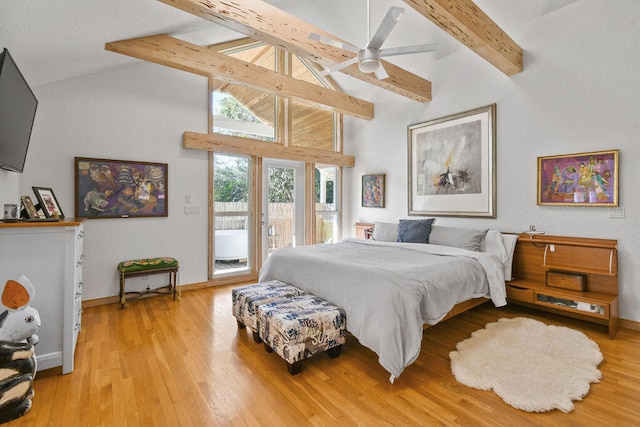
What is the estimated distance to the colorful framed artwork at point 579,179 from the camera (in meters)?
3.08

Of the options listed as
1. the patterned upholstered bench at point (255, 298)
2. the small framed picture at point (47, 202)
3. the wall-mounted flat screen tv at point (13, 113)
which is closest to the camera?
the wall-mounted flat screen tv at point (13, 113)

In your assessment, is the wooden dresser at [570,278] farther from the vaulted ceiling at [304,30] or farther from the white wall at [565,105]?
the vaulted ceiling at [304,30]

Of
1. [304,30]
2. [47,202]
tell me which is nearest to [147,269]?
[47,202]

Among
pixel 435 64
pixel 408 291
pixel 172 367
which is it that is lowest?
pixel 172 367

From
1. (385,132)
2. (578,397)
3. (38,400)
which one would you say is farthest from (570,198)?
(38,400)

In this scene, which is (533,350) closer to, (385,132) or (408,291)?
(408,291)

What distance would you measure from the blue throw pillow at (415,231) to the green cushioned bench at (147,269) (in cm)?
309

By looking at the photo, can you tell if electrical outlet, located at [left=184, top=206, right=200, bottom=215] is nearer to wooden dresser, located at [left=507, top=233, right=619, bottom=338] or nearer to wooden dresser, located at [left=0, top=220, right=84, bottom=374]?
wooden dresser, located at [left=0, top=220, right=84, bottom=374]

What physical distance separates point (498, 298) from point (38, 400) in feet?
12.2

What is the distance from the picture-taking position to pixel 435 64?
15.4 ft

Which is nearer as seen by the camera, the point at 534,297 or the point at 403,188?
the point at 534,297

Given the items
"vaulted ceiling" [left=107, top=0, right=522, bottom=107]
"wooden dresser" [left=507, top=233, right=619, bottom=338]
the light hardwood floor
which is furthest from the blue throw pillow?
"vaulted ceiling" [left=107, top=0, right=522, bottom=107]

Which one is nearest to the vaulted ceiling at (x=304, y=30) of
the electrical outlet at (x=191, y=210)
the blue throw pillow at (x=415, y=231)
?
the electrical outlet at (x=191, y=210)

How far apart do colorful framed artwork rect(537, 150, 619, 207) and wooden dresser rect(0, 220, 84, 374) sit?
4600 mm
